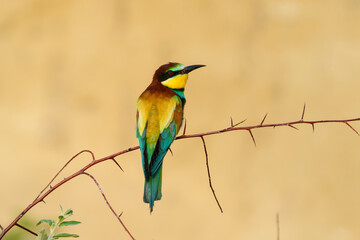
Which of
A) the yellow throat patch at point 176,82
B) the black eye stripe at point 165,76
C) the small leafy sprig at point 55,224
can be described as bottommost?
the small leafy sprig at point 55,224

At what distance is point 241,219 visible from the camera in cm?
440

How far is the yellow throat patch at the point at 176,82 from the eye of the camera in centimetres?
94

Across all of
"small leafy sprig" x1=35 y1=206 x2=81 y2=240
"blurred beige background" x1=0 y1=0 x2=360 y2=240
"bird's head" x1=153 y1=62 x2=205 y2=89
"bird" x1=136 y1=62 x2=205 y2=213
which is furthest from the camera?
"blurred beige background" x1=0 y1=0 x2=360 y2=240

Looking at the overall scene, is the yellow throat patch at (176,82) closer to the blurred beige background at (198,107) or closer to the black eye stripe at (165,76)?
the black eye stripe at (165,76)

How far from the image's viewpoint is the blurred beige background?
4312 mm

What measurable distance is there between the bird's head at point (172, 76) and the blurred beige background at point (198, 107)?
3291mm

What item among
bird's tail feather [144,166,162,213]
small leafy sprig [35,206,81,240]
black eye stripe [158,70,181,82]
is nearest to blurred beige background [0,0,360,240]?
black eye stripe [158,70,181,82]

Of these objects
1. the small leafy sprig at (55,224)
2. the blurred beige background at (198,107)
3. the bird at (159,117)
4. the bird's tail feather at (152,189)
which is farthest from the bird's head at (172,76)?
the blurred beige background at (198,107)

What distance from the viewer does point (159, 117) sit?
890 millimetres

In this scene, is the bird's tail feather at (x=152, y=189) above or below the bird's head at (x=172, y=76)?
below

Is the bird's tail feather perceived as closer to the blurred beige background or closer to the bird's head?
the bird's head

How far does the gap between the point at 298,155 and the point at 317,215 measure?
1.30 ft

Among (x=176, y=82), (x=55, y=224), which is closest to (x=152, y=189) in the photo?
(x=55, y=224)

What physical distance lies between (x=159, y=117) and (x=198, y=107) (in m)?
3.43
